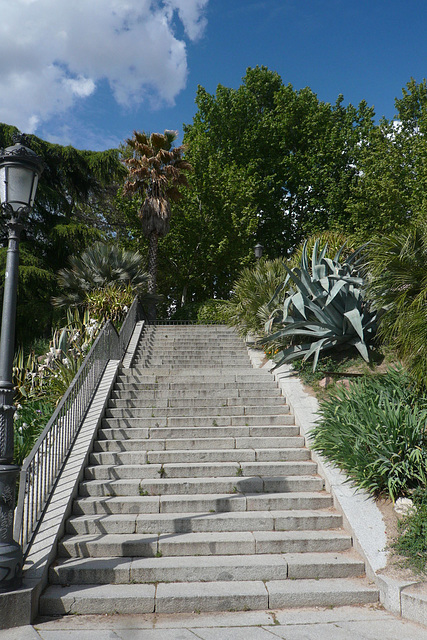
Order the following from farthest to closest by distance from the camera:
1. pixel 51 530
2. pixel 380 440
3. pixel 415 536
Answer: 1. pixel 380 440
2. pixel 51 530
3. pixel 415 536

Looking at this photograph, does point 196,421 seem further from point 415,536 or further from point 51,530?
point 415,536

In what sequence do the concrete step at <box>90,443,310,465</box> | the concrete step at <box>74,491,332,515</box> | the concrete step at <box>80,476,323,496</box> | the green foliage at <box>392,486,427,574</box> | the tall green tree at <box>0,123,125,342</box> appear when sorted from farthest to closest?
the tall green tree at <box>0,123,125,342</box> → the concrete step at <box>90,443,310,465</box> → the concrete step at <box>80,476,323,496</box> → the concrete step at <box>74,491,332,515</box> → the green foliage at <box>392,486,427,574</box>

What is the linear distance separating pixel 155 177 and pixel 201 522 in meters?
16.9

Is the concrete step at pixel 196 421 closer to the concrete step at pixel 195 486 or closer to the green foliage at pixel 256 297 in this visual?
the concrete step at pixel 195 486

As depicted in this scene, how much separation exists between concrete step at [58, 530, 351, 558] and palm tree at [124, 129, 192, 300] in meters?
15.1

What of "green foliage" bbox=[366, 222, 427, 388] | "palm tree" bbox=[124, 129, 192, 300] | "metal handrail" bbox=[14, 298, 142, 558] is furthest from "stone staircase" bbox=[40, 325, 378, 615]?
"palm tree" bbox=[124, 129, 192, 300]

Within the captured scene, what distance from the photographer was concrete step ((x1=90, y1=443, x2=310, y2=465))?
20.4 feet

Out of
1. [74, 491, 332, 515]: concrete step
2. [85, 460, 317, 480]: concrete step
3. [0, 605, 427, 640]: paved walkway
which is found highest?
[85, 460, 317, 480]: concrete step

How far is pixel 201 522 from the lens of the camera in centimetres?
511

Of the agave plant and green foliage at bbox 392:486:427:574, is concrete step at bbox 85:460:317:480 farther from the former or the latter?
the agave plant

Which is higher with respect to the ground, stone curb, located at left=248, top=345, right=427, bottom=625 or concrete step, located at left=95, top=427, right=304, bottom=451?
concrete step, located at left=95, top=427, right=304, bottom=451

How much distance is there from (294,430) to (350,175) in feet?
68.7

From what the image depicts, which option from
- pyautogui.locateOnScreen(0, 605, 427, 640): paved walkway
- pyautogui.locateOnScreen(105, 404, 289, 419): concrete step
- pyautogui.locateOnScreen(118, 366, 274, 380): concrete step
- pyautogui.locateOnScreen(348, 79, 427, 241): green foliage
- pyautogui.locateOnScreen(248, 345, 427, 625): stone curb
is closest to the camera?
pyautogui.locateOnScreen(0, 605, 427, 640): paved walkway

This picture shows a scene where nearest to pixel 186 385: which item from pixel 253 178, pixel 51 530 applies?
pixel 51 530
